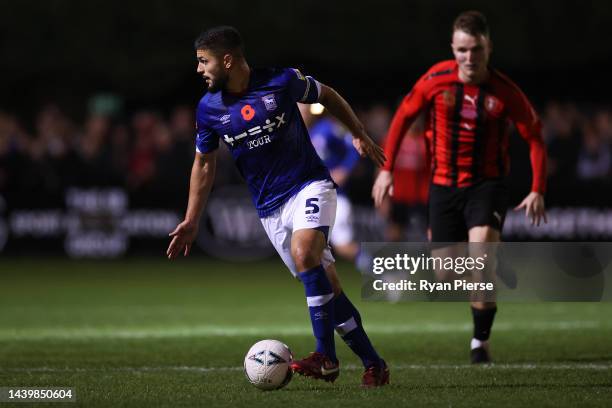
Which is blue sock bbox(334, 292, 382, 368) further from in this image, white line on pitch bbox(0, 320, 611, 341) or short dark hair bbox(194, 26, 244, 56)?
white line on pitch bbox(0, 320, 611, 341)

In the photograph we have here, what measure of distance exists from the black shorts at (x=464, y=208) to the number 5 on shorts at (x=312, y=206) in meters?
1.80

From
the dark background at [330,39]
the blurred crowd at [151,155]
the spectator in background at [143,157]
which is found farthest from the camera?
the dark background at [330,39]

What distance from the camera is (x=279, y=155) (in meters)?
7.53

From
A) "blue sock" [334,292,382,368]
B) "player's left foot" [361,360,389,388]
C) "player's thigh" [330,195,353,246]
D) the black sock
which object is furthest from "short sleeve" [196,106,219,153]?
"player's thigh" [330,195,353,246]

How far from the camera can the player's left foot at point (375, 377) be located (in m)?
7.35

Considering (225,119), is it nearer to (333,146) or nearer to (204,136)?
(204,136)

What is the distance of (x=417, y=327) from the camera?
36.1ft

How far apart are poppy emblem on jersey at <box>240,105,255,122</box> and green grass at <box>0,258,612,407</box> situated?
162 centimetres

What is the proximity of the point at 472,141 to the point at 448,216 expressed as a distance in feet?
1.87

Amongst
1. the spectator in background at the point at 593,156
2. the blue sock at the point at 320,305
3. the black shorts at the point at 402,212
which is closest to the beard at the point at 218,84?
the blue sock at the point at 320,305

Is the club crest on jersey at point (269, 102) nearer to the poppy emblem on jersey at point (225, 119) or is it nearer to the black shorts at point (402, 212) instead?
the poppy emblem on jersey at point (225, 119)

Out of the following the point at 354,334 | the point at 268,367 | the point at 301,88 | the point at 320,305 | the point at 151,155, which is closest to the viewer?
the point at 268,367

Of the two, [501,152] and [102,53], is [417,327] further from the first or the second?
[102,53]

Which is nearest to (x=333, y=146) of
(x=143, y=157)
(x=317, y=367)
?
(x=143, y=157)
